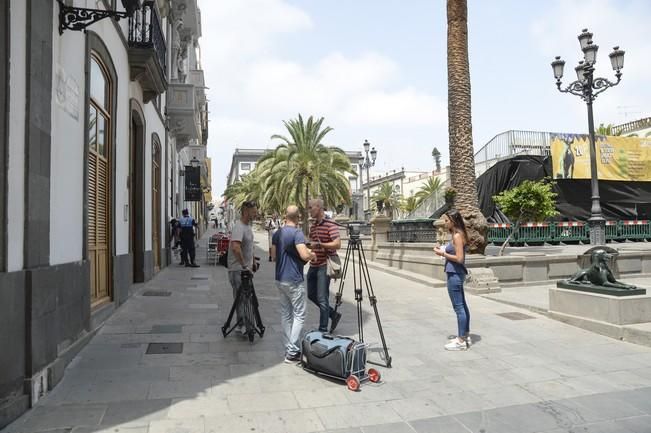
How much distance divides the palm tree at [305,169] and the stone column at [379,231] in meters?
11.6

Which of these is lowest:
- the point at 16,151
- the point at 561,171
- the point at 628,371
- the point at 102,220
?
the point at 628,371

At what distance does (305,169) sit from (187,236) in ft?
51.0

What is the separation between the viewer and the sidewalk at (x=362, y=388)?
392cm

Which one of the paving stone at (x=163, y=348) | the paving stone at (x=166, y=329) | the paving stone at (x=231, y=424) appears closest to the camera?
the paving stone at (x=231, y=424)

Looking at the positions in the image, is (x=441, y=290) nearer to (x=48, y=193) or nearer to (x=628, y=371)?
(x=628, y=371)

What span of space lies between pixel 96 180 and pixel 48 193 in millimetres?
2656

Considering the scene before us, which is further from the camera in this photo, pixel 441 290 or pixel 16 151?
pixel 441 290

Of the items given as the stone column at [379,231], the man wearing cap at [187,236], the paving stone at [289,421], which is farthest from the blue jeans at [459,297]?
the stone column at [379,231]

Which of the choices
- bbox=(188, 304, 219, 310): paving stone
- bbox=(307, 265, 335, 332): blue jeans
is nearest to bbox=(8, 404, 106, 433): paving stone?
bbox=(307, 265, 335, 332): blue jeans

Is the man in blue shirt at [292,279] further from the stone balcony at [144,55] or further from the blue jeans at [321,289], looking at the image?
the stone balcony at [144,55]

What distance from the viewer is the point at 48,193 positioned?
470 centimetres

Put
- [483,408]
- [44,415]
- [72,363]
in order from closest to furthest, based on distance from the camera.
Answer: [44,415], [483,408], [72,363]

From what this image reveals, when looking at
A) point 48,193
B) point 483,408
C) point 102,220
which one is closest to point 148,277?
point 102,220

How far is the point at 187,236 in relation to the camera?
15.2 m
